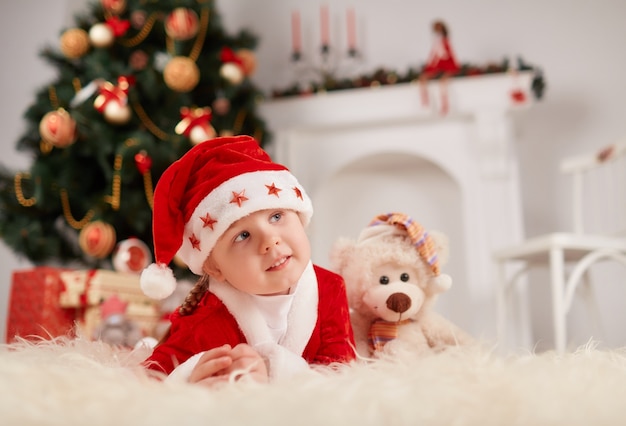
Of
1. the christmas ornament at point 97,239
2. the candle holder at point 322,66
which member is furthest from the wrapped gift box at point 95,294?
the candle holder at point 322,66

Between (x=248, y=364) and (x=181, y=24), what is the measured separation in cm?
177

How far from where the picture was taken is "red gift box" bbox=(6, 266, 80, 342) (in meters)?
1.84

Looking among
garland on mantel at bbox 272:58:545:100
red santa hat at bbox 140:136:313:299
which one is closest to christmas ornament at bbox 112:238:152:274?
garland on mantel at bbox 272:58:545:100

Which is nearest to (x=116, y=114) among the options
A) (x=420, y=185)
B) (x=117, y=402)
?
(x=420, y=185)

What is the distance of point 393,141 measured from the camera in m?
2.57

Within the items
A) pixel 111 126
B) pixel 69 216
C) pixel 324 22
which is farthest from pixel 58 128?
pixel 324 22

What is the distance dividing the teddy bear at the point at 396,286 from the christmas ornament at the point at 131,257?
116 centimetres

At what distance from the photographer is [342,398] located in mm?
471

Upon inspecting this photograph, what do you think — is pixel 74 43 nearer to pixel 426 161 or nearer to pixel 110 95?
pixel 110 95

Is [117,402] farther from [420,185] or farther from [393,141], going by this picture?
[420,185]

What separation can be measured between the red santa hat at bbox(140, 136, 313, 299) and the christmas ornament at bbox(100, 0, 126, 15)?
5.34ft

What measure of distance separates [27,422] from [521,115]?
92.7 inches

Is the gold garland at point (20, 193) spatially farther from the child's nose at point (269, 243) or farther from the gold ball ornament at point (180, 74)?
the child's nose at point (269, 243)

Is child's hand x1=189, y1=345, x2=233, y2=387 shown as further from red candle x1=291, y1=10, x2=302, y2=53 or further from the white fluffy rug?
red candle x1=291, y1=10, x2=302, y2=53
